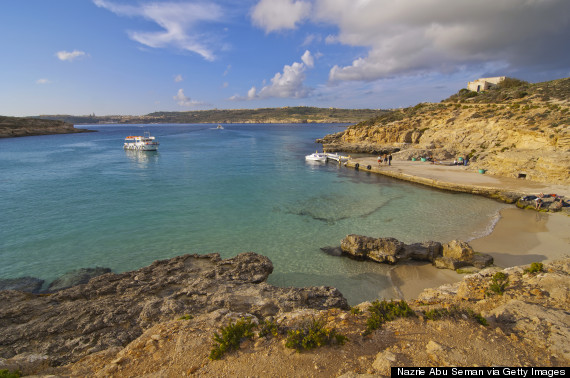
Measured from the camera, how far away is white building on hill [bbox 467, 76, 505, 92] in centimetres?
5900

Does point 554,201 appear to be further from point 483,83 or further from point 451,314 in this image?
point 483,83

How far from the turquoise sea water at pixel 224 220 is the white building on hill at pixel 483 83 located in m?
49.4

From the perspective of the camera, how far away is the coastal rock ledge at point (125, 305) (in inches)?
236

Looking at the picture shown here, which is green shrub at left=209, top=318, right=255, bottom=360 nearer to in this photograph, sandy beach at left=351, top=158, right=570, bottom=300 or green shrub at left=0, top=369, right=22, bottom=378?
green shrub at left=0, top=369, right=22, bottom=378

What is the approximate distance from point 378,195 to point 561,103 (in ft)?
89.0

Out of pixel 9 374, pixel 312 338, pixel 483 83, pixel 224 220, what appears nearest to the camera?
pixel 9 374

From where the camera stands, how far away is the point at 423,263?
12.1m

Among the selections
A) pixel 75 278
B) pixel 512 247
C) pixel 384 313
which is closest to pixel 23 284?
pixel 75 278

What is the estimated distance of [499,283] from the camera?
785 cm

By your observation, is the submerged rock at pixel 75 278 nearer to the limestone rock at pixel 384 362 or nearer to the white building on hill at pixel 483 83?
the limestone rock at pixel 384 362

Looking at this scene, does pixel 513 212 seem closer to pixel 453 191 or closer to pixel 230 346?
pixel 453 191

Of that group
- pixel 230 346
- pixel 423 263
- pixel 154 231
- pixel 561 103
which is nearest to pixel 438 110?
pixel 561 103

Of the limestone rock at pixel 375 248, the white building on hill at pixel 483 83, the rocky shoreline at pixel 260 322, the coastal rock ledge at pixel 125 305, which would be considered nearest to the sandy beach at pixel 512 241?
the limestone rock at pixel 375 248

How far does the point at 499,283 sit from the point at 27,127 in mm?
136344
